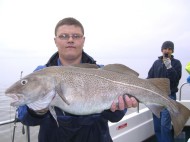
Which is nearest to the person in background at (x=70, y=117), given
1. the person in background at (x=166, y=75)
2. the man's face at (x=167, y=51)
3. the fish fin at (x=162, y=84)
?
the fish fin at (x=162, y=84)

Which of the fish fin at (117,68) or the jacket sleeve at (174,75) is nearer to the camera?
the fish fin at (117,68)

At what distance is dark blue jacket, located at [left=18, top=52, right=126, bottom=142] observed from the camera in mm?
3013

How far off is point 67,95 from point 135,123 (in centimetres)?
401

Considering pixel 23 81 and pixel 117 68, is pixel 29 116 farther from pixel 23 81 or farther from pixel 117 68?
pixel 117 68

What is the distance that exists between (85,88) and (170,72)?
3.95 metres

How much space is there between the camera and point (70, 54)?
3.23 meters

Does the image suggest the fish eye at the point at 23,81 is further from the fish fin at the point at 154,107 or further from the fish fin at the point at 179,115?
the fish fin at the point at 179,115

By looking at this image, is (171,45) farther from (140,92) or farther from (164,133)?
(140,92)

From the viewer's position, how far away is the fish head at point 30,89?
2.70m

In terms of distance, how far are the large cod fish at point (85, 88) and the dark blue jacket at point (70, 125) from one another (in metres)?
0.27

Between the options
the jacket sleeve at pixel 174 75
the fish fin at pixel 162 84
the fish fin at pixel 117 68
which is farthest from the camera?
the jacket sleeve at pixel 174 75

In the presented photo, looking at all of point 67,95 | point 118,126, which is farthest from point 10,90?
point 118,126

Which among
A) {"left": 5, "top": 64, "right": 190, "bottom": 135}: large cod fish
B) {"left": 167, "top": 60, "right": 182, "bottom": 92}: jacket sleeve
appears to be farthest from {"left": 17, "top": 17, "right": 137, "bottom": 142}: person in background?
{"left": 167, "top": 60, "right": 182, "bottom": 92}: jacket sleeve

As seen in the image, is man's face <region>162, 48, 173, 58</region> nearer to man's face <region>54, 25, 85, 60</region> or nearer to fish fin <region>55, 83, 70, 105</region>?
man's face <region>54, 25, 85, 60</region>
